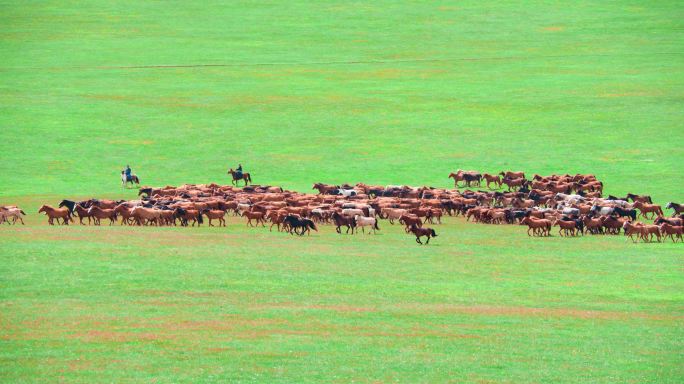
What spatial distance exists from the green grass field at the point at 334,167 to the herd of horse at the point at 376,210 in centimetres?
109

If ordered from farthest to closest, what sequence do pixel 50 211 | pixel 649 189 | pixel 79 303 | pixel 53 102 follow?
pixel 53 102 < pixel 649 189 < pixel 50 211 < pixel 79 303

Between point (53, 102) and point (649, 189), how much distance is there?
40464 millimetres

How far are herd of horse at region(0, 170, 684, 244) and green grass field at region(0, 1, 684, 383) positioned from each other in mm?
1094

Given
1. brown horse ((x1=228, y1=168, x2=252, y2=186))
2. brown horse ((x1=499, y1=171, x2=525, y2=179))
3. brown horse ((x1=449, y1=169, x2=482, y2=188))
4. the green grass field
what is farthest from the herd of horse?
brown horse ((x1=228, y1=168, x2=252, y2=186))

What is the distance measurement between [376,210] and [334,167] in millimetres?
17512

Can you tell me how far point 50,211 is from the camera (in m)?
40.0

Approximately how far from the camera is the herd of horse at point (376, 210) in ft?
129

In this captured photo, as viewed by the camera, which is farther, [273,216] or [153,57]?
[153,57]

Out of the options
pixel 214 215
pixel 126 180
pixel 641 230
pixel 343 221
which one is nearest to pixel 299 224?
pixel 343 221

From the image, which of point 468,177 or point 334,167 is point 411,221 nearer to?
point 468,177

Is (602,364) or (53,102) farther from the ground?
(53,102)

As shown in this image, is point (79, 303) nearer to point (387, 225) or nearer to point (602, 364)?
point (602, 364)

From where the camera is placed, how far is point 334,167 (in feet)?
200

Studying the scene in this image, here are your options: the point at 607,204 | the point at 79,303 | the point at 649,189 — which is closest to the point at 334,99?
the point at 649,189
